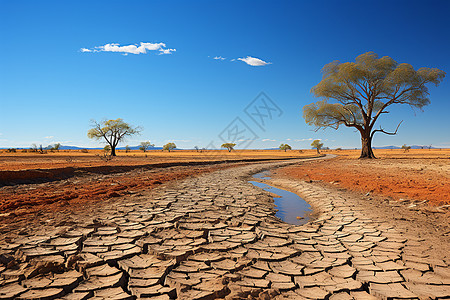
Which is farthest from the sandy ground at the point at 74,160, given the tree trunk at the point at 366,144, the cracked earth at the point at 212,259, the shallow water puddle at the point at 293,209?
the tree trunk at the point at 366,144

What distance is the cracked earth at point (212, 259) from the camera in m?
2.20

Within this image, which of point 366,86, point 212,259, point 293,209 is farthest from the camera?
point 366,86

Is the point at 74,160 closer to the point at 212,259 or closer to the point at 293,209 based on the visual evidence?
the point at 293,209

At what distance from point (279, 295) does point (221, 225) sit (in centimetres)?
199

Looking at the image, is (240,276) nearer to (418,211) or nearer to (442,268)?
(442,268)

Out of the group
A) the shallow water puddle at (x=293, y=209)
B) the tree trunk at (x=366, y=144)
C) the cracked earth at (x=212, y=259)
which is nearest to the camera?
the cracked earth at (x=212, y=259)

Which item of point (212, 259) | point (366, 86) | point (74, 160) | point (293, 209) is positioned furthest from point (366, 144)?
point (74, 160)

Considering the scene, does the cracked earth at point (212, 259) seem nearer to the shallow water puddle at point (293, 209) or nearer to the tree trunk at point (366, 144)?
the shallow water puddle at point (293, 209)

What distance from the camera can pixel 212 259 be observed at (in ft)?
9.19

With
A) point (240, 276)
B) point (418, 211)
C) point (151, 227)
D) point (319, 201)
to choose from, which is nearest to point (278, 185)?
point (319, 201)

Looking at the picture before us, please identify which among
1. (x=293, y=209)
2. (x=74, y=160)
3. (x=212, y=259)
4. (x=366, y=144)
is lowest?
(x=293, y=209)

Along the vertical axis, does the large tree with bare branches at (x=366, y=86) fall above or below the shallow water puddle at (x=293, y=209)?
above

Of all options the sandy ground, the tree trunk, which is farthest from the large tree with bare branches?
the sandy ground

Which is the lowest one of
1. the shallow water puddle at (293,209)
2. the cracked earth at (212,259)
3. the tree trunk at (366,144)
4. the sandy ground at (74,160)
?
the shallow water puddle at (293,209)
